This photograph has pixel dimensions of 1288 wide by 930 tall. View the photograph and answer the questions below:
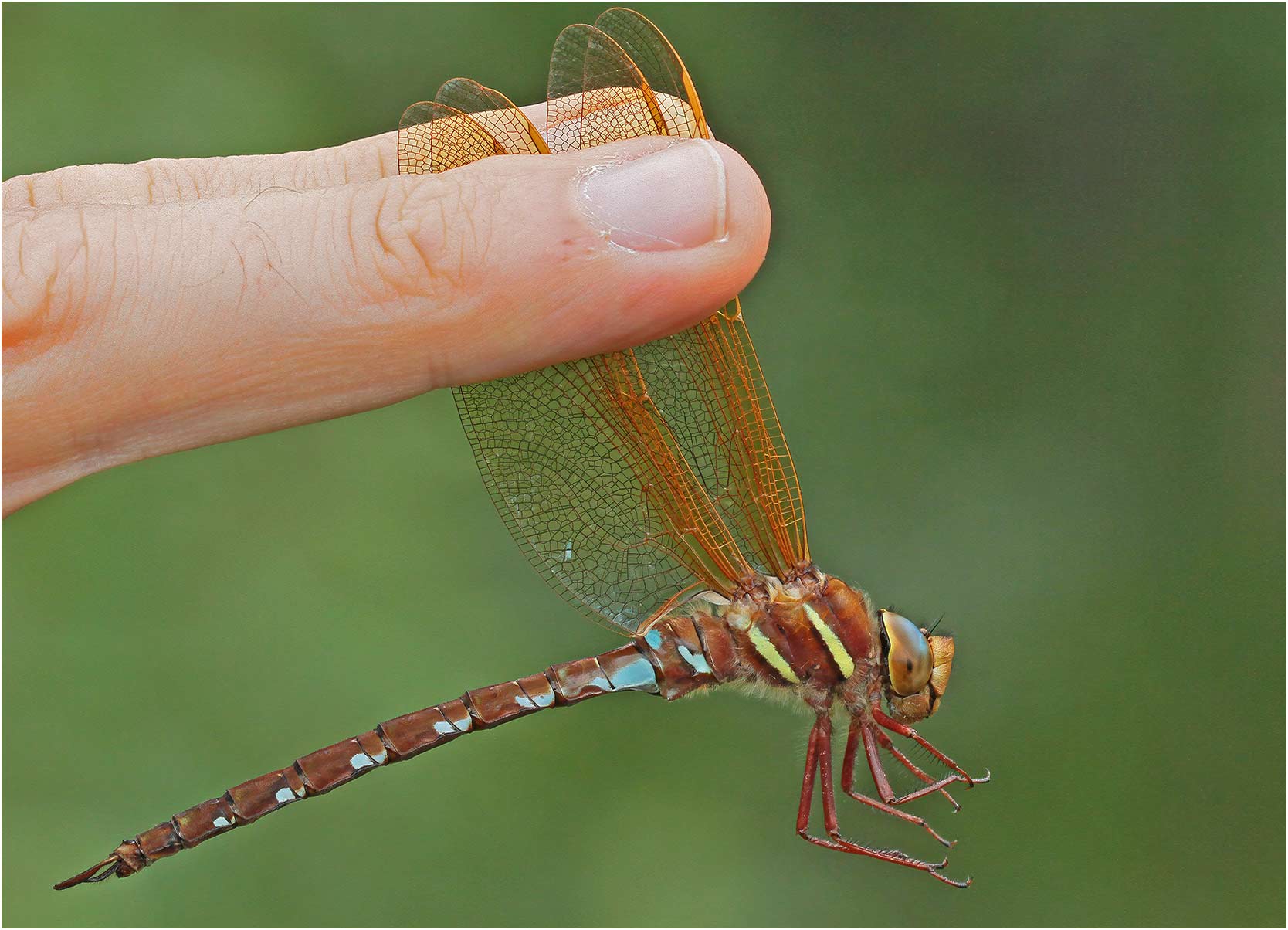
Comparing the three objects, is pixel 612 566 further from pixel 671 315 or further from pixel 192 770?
pixel 192 770

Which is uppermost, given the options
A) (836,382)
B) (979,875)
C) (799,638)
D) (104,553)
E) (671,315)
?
(104,553)

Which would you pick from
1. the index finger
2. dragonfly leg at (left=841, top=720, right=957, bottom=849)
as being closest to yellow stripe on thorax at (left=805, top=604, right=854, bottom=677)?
dragonfly leg at (left=841, top=720, right=957, bottom=849)

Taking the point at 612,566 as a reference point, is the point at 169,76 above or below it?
above

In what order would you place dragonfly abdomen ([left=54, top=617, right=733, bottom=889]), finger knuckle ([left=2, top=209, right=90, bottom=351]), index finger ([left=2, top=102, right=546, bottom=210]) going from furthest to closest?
index finger ([left=2, top=102, right=546, bottom=210]) → dragonfly abdomen ([left=54, top=617, right=733, bottom=889]) → finger knuckle ([left=2, top=209, right=90, bottom=351])

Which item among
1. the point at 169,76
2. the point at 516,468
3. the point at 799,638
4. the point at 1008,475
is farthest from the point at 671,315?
the point at 169,76

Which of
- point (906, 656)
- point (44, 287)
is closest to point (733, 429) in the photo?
point (906, 656)

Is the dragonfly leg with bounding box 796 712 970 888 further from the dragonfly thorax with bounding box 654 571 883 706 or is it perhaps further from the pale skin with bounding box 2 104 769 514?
the pale skin with bounding box 2 104 769 514
